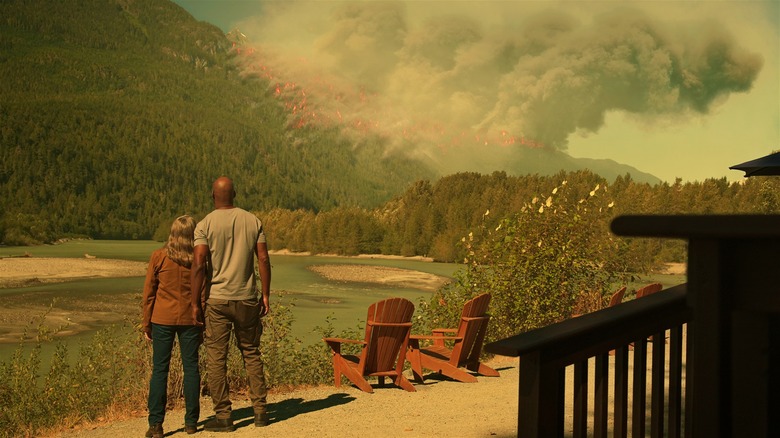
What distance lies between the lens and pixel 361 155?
133875mm

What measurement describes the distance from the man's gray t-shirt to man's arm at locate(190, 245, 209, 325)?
60 mm

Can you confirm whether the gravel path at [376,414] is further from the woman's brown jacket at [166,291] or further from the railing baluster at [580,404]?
the railing baluster at [580,404]

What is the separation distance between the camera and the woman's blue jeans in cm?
648

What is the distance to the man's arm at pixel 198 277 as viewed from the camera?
20.9ft

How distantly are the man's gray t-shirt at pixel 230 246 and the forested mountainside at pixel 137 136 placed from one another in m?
71.6

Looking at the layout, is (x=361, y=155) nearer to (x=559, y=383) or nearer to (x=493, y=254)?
(x=493, y=254)

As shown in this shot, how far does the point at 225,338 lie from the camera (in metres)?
6.71

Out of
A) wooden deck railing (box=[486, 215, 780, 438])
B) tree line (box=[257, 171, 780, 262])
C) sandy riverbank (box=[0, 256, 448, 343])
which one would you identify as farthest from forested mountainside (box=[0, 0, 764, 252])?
wooden deck railing (box=[486, 215, 780, 438])

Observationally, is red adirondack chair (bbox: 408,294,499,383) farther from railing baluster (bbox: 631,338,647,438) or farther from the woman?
railing baluster (bbox: 631,338,647,438)

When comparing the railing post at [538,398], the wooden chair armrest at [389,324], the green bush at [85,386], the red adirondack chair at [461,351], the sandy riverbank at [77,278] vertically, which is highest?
the railing post at [538,398]

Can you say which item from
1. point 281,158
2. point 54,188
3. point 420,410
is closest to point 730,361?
point 420,410

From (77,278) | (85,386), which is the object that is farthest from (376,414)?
(77,278)

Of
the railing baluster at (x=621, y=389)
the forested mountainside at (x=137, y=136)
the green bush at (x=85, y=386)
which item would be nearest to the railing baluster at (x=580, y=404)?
the railing baluster at (x=621, y=389)

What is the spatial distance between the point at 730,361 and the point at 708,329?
8 cm
